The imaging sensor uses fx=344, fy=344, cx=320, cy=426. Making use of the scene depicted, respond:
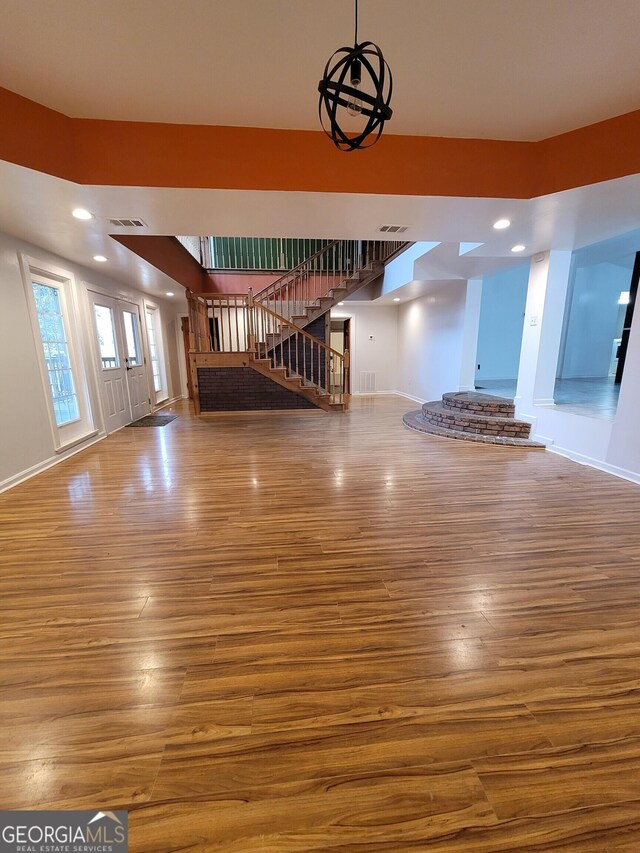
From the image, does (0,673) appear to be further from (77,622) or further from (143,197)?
(143,197)

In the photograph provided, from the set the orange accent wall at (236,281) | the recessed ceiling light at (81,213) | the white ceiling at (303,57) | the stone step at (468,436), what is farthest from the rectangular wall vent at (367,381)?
the recessed ceiling light at (81,213)

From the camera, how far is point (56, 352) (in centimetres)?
465

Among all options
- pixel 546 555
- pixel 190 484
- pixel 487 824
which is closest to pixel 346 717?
pixel 487 824

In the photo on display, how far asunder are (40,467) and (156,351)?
16.2ft

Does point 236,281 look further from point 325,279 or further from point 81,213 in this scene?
point 81,213

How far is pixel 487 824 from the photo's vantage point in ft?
3.28

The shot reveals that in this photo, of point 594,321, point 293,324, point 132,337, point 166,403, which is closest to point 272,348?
point 293,324

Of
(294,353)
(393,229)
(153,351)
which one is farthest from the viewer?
(153,351)

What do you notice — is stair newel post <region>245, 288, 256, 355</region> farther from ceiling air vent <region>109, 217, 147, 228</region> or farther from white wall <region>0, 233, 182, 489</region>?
ceiling air vent <region>109, 217, 147, 228</region>

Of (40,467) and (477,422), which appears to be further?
(477,422)

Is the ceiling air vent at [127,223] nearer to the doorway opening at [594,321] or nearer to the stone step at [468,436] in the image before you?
the stone step at [468,436]

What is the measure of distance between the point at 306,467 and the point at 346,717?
283cm

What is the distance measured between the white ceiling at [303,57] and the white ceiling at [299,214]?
1.56 ft

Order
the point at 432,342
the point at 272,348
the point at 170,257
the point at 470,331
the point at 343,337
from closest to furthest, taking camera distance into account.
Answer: the point at 170,257
the point at 470,331
the point at 272,348
the point at 432,342
the point at 343,337
